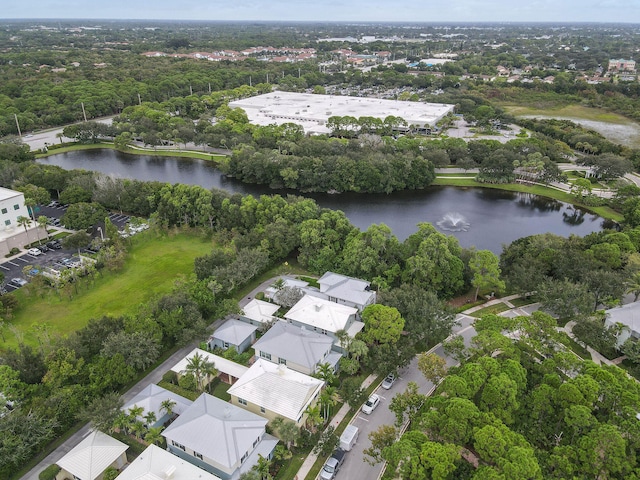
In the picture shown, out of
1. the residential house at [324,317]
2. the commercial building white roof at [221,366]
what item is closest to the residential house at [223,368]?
the commercial building white roof at [221,366]

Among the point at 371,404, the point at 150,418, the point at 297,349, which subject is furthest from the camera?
the point at 297,349

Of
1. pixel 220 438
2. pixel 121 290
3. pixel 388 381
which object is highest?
pixel 220 438

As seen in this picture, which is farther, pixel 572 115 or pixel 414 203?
pixel 572 115

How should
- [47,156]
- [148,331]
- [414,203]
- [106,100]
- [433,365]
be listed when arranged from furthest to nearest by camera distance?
1. [106,100]
2. [47,156]
3. [414,203]
4. [148,331]
5. [433,365]

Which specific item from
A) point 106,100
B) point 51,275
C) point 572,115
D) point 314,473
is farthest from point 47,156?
point 572,115

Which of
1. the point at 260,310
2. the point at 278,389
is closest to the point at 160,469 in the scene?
the point at 278,389

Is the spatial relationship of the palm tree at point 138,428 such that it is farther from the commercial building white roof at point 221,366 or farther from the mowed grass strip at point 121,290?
the mowed grass strip at point 121,290

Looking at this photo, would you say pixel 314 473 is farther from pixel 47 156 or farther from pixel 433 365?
pixel 47 156

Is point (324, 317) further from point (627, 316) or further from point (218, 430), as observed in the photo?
point (627, 316)
